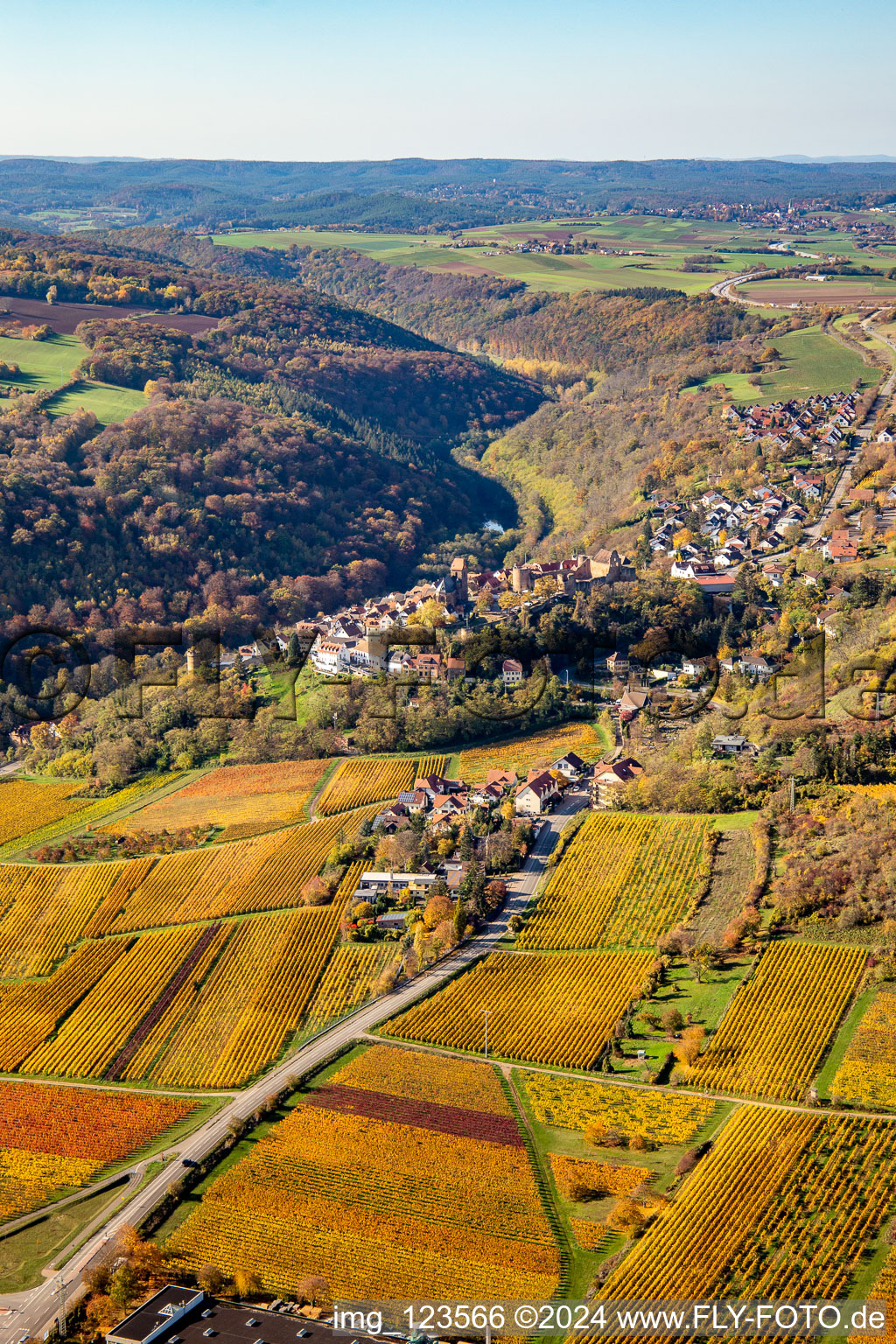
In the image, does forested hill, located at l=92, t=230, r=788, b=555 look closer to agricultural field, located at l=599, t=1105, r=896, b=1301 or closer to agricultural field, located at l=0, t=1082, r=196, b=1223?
agricultural field, located at l=0, t=1082, r=196, b=1223

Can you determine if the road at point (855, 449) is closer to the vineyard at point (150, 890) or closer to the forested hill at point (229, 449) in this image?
the forested hill at point (229, 449)

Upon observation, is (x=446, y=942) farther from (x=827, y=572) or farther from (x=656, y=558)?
(x=656, y=558)

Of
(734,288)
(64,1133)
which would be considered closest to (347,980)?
(64,1133)

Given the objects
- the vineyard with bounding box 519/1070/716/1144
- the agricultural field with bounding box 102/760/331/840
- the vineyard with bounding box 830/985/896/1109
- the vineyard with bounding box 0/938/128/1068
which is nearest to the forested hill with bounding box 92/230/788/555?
the agricultural field with bounding box 102/760/331/840

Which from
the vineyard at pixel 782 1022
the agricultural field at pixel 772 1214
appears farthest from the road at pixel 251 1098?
the agricultural field at pixel 772 1214

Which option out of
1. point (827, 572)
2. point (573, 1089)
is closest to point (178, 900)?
point (573, 1089)

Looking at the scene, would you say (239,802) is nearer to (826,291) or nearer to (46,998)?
(46,998)
